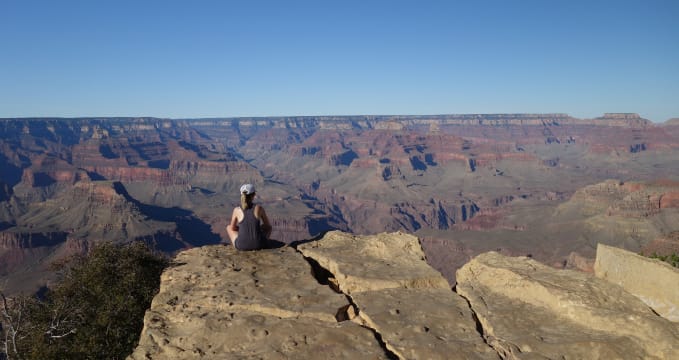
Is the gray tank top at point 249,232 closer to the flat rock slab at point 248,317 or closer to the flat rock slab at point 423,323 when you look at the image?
the flat rock slab at point 248,317

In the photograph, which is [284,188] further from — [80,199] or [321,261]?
[321,261]

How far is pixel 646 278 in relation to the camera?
315 inches

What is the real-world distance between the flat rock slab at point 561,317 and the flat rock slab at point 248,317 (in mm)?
2276

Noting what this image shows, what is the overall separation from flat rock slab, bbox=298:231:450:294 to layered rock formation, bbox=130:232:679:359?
0.03 meters

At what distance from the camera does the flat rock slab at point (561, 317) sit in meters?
5.70

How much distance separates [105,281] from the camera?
1066cm

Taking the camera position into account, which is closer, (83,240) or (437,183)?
(83,240)

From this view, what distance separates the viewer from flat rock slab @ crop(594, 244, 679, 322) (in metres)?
7.56

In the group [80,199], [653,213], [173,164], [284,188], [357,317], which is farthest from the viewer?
[173,164]

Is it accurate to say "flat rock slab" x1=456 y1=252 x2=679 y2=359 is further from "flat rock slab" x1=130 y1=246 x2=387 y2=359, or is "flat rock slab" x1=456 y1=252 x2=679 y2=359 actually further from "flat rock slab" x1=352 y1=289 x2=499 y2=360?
"flat rock slab" x1=130 y1=246 x2=387 y2=359

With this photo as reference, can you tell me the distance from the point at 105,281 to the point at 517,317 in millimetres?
9989

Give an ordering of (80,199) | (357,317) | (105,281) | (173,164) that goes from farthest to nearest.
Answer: (173,164)
(80,199)
(105,281)
(357,317)

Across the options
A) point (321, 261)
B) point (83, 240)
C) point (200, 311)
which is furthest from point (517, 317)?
point (83, 240)

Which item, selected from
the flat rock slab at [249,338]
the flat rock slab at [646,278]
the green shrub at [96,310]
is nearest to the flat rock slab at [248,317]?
the flat rock slab at [249,338]
